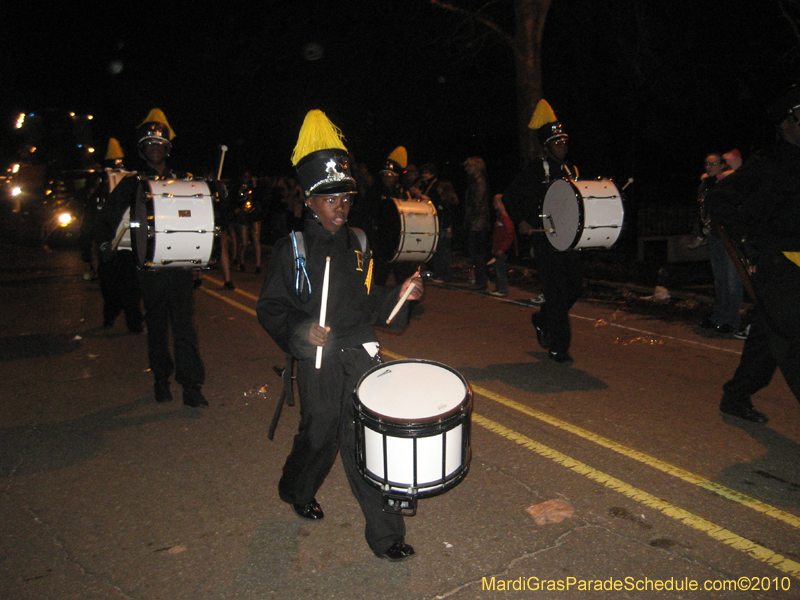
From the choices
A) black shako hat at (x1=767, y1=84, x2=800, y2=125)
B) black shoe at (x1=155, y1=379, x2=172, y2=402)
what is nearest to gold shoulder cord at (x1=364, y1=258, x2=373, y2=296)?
black shako hat at (x1=767, y1=84, x2=800, y2=125)

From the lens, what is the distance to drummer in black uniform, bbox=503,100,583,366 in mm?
6391

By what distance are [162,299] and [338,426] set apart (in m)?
2.64

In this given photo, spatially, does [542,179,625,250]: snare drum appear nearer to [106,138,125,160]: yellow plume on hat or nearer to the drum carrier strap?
the drum carrier strap

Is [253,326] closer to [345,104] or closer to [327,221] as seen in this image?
[327,221]

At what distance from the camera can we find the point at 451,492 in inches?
157

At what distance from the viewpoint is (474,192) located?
11.0 meters

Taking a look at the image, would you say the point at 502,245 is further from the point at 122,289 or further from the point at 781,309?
the point at 781,309

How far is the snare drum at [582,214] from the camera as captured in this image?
6.02 meters

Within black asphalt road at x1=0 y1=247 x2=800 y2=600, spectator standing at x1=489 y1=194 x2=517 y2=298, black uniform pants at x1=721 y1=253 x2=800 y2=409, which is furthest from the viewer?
spectator standing at x1=489 y1=194 x2=517 y2=298

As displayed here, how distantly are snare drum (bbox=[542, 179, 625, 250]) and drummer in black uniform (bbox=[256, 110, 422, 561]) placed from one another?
10.0ft

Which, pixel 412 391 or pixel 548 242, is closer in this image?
pixel 412 391

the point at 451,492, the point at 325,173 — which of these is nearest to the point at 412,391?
the point at 325,173

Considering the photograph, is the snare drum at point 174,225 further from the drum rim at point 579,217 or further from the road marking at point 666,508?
the drum rim at point 579,217

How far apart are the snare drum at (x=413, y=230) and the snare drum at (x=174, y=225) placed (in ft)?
9.86
